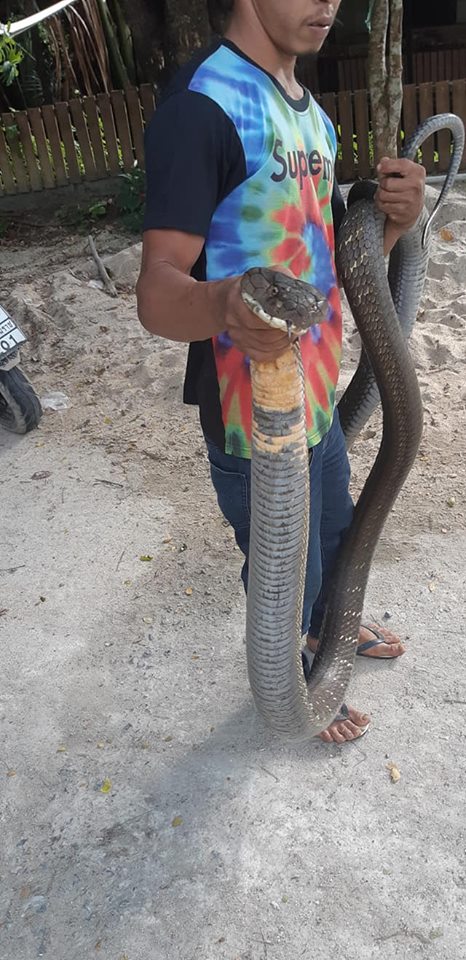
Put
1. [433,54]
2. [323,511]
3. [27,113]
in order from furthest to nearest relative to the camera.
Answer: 1. [433,54]
2. [27,113]
3. [323,511]

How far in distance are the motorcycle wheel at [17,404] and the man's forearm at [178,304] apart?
8.80 feet

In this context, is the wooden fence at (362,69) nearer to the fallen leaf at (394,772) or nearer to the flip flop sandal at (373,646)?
the flip flop sandal at (373,646)

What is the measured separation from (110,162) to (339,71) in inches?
133

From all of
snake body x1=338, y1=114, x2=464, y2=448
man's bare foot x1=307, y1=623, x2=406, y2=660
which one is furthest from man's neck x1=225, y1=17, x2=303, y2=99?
man's bare foot x1=307, y1=623, x2=406, y2=660

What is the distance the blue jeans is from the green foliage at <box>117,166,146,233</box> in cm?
467

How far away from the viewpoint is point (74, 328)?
4945 millimetres

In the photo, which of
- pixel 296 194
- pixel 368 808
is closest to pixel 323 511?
pixel 368 808

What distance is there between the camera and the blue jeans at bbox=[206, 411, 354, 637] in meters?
1.82

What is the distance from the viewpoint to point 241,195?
1482 millimetres

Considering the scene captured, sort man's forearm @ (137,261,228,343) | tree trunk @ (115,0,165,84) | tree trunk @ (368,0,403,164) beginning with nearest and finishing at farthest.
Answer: man's forearm @ (137,261,228,343), tree trunk @ (368,0,403,164), tree trunk @ (115,0,165,84)

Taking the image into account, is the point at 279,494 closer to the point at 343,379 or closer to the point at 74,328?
the point at 343,379

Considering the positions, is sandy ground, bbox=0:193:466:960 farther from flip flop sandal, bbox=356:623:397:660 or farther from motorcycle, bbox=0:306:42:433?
motorcycle, bbox=0:306:42:433

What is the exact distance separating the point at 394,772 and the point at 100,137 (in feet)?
21.3

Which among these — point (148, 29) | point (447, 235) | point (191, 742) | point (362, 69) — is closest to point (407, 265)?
point (191, 742)
